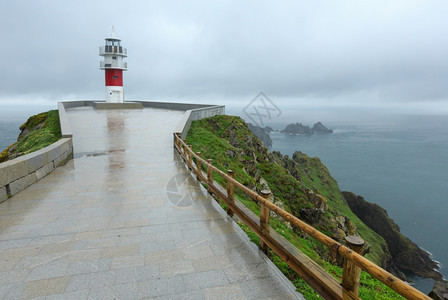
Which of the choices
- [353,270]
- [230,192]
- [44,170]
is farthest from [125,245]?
[44,170]

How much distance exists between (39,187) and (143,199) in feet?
12.1

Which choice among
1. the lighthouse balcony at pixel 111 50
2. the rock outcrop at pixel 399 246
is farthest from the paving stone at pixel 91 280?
the rock outcrop at pixel 399 246

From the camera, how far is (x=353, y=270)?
2889 millimetres

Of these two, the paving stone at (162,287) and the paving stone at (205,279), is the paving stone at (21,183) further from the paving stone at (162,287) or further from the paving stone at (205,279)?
the paving stone at (205,279)

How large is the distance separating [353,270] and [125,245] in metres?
3.88

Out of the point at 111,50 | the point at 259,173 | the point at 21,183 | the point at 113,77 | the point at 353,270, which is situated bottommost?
the point at 259,173

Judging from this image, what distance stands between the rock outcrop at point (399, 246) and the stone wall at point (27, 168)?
50.2 meters

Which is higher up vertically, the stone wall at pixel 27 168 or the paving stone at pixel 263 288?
the stone wall at pixel 27 168

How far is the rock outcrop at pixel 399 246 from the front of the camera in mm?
43031

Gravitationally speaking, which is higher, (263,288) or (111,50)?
(111,50)

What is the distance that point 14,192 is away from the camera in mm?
7832

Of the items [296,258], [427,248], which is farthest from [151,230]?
[427,248]

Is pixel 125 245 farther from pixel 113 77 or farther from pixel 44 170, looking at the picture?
pixel 113 77

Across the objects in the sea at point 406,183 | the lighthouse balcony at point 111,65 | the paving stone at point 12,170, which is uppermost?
the lighthouse balcony at point 111,65
